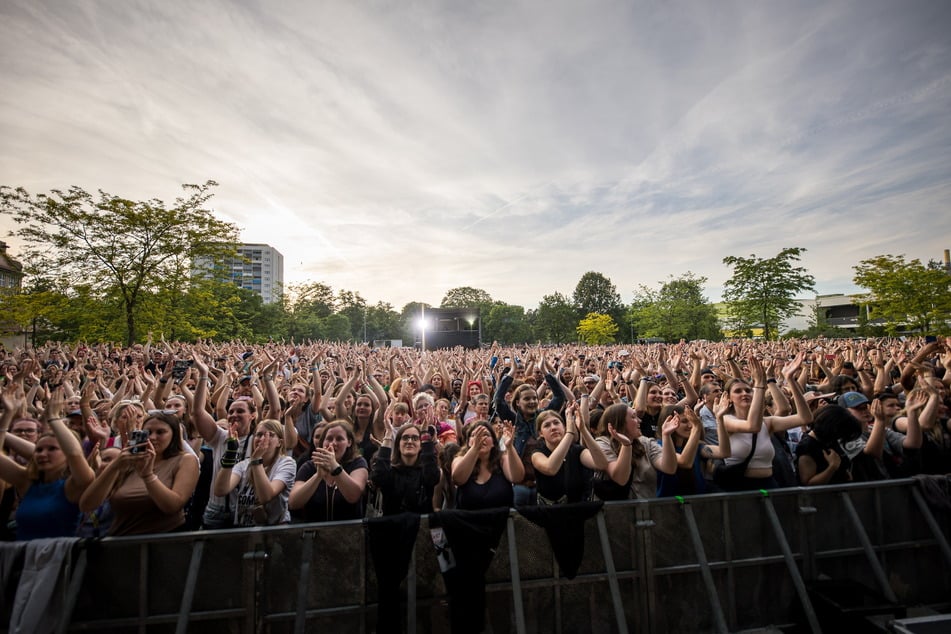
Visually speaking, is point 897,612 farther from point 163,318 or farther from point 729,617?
point 163,318

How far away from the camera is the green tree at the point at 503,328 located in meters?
84.7

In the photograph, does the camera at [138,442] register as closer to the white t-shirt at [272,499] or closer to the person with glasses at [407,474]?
the white t-shirt at [272,499]

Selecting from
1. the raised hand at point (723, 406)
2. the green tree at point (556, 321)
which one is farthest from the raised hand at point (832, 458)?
the green tree at point (556, 321)

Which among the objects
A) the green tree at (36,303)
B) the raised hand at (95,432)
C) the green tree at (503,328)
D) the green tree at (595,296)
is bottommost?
the raised hand at (95,432)

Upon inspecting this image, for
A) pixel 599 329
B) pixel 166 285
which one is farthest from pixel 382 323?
pixel 166 285

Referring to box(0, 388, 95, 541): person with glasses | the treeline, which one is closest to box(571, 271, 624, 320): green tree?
the treeline

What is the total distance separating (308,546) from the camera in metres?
3.09

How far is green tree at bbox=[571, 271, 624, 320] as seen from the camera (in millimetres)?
83125

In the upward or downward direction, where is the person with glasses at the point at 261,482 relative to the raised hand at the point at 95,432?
downward

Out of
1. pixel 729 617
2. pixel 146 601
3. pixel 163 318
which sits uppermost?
pixel 163 318

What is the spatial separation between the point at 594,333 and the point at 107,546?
208 ft

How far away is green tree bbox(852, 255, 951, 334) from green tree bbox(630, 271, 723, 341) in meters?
21.0

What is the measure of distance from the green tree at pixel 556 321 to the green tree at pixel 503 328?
4.20 m

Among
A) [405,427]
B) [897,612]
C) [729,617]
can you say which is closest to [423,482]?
[405,427]
